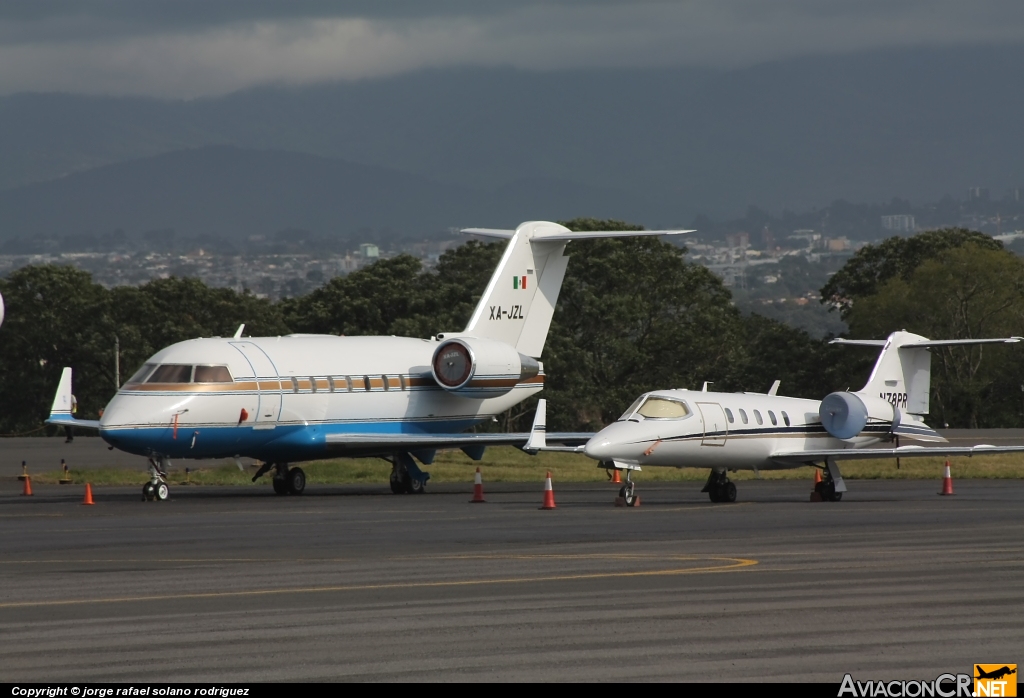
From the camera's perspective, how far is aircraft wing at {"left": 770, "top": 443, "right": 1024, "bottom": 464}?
3067 centimetres

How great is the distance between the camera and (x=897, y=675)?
10773 mm

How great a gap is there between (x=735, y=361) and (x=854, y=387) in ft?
20.8

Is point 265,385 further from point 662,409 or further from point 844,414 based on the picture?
point 844,414

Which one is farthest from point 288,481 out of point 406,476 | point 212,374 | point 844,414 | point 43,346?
point 43,346

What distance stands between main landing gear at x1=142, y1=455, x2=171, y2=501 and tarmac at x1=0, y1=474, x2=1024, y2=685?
3.74m

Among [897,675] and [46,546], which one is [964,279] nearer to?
[46,546]

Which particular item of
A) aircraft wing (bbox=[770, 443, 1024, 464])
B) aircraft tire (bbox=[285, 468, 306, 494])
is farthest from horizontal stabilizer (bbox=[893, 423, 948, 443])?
aircraft tire (bbox=[285, 468, 306, 494])

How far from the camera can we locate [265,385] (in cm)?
3431

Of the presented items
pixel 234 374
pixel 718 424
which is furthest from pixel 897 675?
pixel 234 374

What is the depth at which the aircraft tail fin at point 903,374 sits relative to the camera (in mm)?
35344

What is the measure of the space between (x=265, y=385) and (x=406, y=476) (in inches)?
162

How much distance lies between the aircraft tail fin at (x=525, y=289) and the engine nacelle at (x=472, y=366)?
174cm

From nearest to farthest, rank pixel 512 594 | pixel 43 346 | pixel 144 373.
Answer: pixel 512 594
pixel 144 373
pixel 43 346

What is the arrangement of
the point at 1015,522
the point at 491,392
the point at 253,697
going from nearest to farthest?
the point at 253,697 → the point at 1015,522 → the point at 491,392
